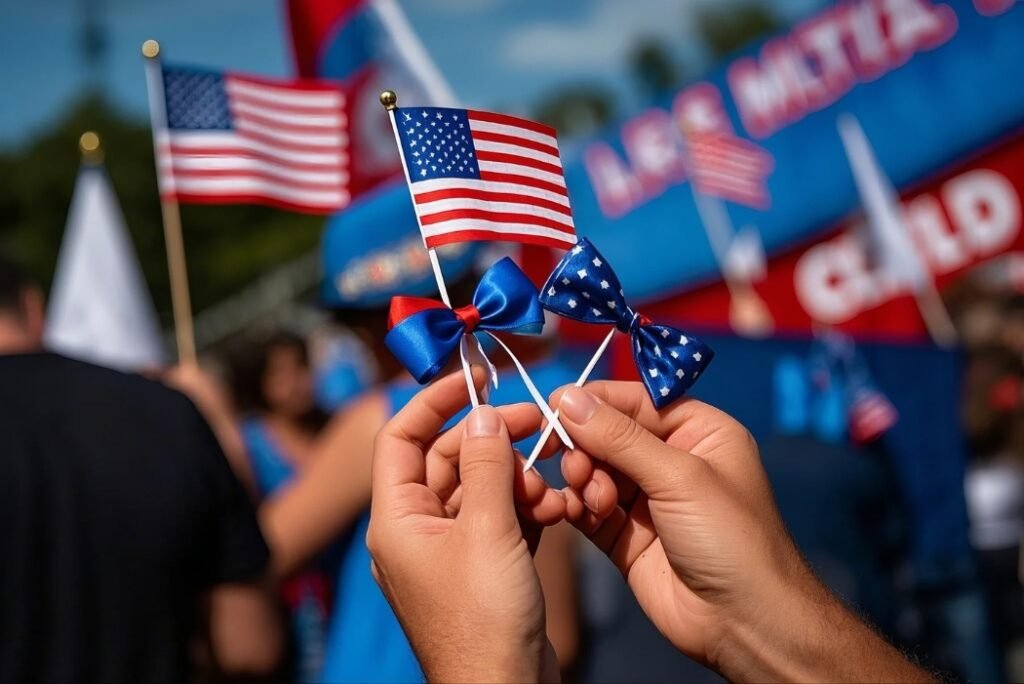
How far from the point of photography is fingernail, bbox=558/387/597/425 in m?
1.21

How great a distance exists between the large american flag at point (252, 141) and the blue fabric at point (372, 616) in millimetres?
781

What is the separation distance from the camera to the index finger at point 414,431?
4.11 ft

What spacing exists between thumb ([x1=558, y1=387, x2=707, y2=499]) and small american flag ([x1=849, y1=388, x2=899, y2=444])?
2.21 m

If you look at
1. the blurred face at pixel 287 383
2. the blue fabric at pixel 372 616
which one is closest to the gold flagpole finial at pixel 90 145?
the blurred face at pixel 287 383

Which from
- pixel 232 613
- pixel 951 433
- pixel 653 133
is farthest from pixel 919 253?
pixel 232 613

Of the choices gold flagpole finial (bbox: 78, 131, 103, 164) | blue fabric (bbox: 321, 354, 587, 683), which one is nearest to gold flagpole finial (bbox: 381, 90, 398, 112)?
blue fabric (bbox: 321, 354, 587, 683)

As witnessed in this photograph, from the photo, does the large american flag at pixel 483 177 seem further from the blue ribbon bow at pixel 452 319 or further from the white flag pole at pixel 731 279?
the white flag pole at pixel 731 279

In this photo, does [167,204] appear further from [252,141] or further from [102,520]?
[102,520]

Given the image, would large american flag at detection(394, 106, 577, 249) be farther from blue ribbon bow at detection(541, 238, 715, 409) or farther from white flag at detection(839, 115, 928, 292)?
white flag at detection(839, 115, 928, 292)

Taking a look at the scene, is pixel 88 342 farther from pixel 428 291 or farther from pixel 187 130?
pixel 428 291

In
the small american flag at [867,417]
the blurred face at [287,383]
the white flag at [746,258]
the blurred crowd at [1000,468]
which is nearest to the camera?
the small american flag at [867,417]

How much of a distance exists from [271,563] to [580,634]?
26.6 inches

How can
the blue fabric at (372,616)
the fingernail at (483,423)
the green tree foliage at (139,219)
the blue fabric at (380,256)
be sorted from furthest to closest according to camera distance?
the green tree foliage at (139,219)
the blue fabric at (380,256)
the blue fabric at (372,616)
the fingernail at (483,423)

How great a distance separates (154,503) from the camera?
2082 mm
